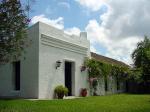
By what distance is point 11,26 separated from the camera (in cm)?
1036

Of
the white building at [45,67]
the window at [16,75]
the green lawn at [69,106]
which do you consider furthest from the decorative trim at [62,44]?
the green lawn at [69,106]

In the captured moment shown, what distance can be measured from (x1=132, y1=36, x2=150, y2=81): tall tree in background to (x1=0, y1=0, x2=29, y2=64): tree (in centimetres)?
2374

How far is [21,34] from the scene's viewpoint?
35.6 ft

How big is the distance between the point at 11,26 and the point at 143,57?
2563cm

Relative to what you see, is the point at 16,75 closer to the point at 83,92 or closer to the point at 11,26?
the point at 83,92

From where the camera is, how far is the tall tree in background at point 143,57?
3303 cm

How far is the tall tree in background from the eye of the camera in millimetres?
33031

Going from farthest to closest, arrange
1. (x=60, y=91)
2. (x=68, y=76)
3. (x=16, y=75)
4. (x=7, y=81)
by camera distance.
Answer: (x=68, y=76), (x=7, y=81), (x=16, y=75), (x=60, y=91)

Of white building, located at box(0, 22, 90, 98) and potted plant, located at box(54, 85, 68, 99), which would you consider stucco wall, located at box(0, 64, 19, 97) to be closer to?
white building, located at box(0, 22, 90, 98)

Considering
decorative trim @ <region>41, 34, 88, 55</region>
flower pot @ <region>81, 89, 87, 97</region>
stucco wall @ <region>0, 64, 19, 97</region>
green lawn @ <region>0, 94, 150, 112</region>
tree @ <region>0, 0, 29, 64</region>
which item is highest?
decorative trim @ <region>41, 34, 88, 55</region>

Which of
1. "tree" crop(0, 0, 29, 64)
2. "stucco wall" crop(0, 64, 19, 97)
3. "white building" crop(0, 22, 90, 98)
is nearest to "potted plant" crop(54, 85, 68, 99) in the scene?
"white building" crop(0, 22, 90, 98)

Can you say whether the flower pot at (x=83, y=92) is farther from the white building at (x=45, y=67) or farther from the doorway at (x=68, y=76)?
the doorway at (x=68, y=76)

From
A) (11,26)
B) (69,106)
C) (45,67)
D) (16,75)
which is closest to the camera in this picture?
(11,26)

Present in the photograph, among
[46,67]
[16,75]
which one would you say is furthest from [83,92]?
[16,75]
